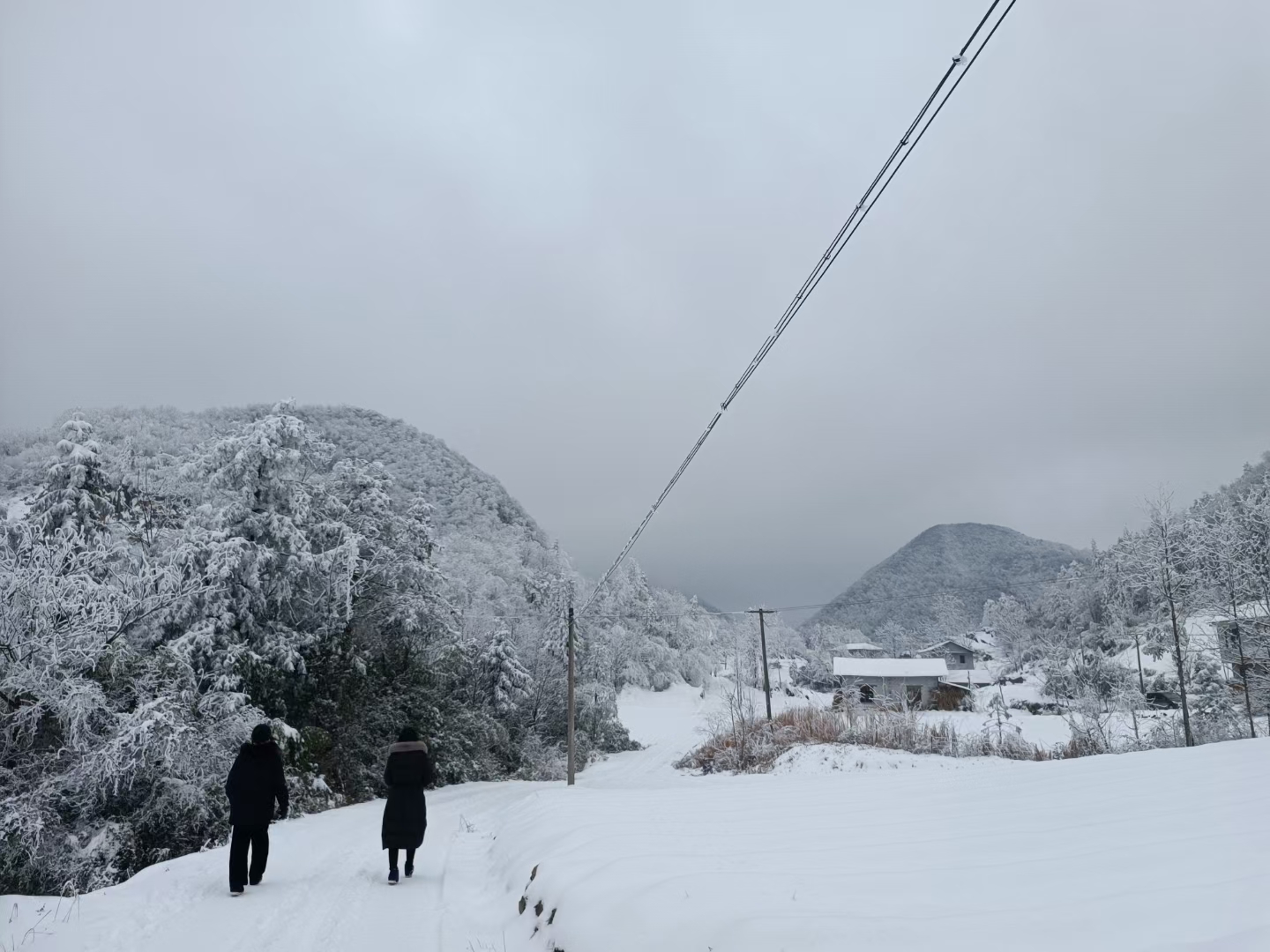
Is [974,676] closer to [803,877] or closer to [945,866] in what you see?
[945,866]

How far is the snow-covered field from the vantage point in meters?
3.71

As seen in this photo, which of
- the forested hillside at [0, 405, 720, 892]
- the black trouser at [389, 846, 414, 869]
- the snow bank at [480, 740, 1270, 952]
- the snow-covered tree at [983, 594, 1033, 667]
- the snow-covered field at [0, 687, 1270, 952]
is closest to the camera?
the snow bank at [480, 740, 1270, 952]

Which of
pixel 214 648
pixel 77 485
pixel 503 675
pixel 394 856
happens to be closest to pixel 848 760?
Answer: pixel 394 856

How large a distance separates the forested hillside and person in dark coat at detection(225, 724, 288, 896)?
612cm

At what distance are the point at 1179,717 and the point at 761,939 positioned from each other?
96.1ft

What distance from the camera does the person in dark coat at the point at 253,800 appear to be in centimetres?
717

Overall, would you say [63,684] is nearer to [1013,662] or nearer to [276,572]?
[276,572]

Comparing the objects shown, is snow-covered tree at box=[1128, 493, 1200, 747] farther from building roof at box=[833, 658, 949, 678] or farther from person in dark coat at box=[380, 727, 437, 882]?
building roof at box=[833, 658, 949, 678]

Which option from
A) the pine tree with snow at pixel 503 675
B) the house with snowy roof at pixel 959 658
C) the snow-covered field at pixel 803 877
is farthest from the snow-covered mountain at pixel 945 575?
the snow-covered field at pixel 803 877

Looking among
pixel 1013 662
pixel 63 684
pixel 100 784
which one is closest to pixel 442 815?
pixel 100 784

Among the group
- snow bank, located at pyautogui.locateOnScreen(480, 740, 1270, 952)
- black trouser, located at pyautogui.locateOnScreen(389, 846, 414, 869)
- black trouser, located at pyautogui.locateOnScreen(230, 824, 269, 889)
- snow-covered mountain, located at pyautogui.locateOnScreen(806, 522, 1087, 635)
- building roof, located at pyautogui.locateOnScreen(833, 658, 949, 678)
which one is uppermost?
snow-covered mountain, located at pyautogui.locateOnScreen(806, 522, 1087, 635)

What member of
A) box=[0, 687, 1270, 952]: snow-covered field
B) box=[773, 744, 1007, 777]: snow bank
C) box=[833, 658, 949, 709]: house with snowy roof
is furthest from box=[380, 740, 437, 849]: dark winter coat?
box=[833, 658, 949, 709]: house with snowy roof

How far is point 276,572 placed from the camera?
2064 centimetres

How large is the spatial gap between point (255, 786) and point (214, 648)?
12.6 meters
